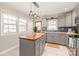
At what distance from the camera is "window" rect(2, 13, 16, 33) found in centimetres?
418

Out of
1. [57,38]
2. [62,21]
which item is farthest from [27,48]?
[62,21]

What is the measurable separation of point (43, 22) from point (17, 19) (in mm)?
2627

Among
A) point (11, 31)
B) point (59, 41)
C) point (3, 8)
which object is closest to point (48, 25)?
point (59, 41)

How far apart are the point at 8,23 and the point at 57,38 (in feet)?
10.9

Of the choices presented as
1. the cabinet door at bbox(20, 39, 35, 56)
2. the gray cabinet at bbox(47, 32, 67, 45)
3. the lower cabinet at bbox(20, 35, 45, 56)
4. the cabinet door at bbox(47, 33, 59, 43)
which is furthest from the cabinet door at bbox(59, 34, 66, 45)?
the cabinet door at bbox(20, 39, 35, 56)

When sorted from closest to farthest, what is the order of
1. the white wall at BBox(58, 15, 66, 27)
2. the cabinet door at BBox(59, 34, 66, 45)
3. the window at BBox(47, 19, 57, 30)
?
the cabinet door at BBox(59, 34, 66, 45) < the white wall at BBox(58, 15, 66, 27) < the window at BBox(47, 19, 57, 30)

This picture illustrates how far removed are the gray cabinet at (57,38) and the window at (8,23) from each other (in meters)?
2.68

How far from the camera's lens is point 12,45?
15.4ft

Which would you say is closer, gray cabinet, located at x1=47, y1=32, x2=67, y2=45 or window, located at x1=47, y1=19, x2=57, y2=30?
gray cabinet, located at x1=47, y1=32, x2=67, y2=45

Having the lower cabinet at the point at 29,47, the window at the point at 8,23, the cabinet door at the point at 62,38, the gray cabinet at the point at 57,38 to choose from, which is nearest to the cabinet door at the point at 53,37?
the gray cabinet at the point at 57,38

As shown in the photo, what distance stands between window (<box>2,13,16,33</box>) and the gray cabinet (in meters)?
2.68

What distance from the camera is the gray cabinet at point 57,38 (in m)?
5.81

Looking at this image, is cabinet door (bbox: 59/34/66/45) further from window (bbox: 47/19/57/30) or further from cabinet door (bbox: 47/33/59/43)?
window (bbox: 47/19/57/30)

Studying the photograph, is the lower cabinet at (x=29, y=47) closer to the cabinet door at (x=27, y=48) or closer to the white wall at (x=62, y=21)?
the cabinet door at (x=27, y=48)
